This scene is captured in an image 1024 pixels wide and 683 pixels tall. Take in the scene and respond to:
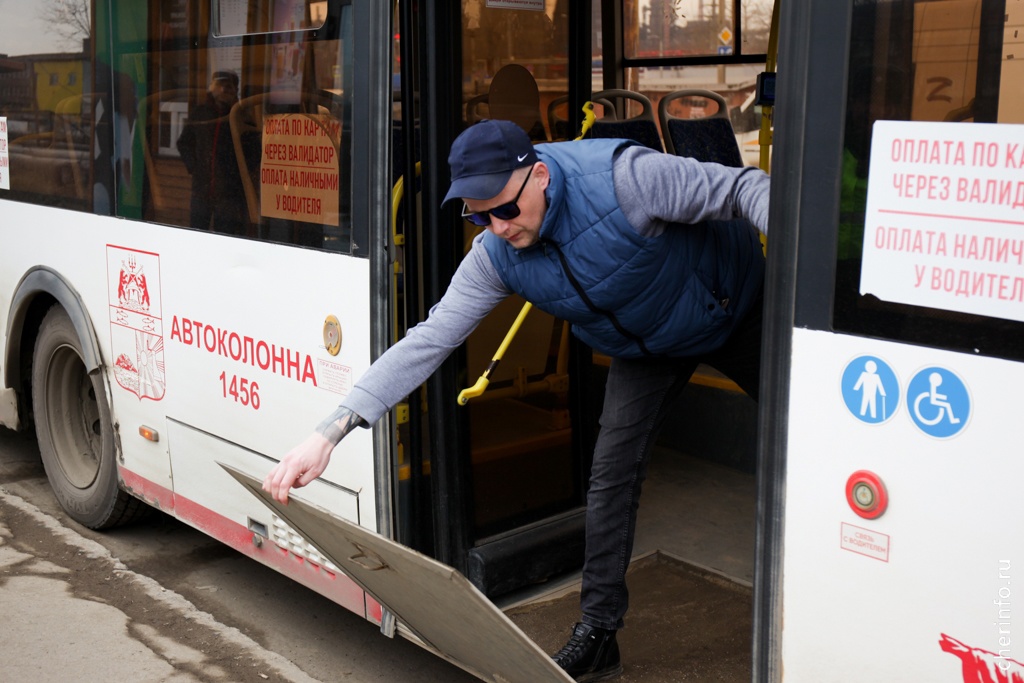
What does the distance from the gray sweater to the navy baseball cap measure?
0.96 feet

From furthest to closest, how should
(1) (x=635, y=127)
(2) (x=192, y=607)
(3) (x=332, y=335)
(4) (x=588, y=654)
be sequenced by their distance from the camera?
(1) (x=635, y=127), (2) (x=192, y=607), (3) (x=332, y=335), (4) (x=588, y=654)

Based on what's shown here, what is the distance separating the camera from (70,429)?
5250 mm

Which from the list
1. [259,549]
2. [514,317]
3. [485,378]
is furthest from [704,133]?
[259,549]

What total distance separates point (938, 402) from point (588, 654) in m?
1.56

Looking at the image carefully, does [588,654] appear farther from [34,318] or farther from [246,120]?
[34,318]

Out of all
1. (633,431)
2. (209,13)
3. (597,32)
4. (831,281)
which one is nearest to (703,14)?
(597,32)

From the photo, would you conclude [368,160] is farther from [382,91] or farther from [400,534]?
[400,534]

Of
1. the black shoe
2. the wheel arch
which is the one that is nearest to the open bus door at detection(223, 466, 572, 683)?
the black shoe

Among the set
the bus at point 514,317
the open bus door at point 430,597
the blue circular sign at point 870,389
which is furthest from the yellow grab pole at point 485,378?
the blue circular sign at point 870,389

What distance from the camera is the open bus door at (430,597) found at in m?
2.34

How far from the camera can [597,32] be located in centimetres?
643

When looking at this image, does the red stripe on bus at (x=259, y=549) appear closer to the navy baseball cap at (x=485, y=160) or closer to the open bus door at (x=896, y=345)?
the navy baseball cap at (x=485, y=160)

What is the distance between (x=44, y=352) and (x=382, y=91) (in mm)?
2743

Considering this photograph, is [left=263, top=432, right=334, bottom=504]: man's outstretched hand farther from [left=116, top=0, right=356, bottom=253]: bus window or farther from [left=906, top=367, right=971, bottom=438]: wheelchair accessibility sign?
[left=906, top=367, right=971, bottom=438]: wheelchair accessibility sign
